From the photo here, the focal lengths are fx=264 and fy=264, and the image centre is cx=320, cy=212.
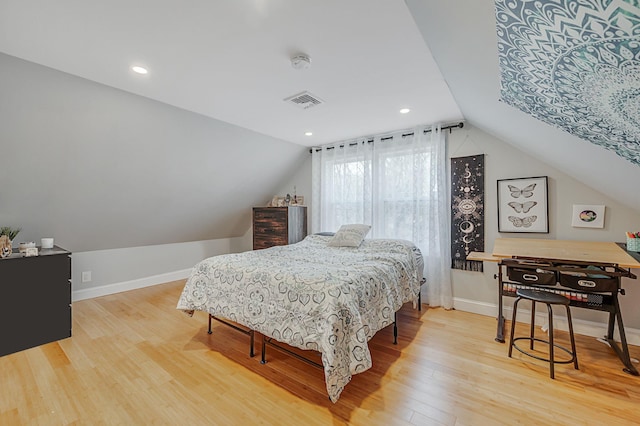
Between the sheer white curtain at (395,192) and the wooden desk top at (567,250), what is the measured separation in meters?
0.84

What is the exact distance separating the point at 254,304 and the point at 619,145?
2500 millimetres

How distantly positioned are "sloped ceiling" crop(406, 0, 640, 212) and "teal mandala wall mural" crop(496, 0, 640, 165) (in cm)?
5

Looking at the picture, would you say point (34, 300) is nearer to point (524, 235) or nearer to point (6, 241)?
point (6, 241)

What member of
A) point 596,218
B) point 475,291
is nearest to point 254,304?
point 475,291

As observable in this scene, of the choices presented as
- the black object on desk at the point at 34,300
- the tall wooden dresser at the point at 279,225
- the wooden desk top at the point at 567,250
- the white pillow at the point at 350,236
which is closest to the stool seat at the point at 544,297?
the wooden desk top at the point at 567,250

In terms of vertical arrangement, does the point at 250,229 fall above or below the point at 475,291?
above

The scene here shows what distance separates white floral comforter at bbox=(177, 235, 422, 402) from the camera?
5.50 ft

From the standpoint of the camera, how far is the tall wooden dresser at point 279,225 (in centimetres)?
433

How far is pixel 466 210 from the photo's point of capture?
3314mm

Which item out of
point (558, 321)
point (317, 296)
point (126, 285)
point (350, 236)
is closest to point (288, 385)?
point (317, 296)

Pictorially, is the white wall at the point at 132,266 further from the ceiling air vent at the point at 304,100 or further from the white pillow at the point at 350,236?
the ceiling air vent at the point at 304,100

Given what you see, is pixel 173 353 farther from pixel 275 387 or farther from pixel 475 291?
pixel 475 291

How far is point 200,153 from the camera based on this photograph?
3.45 m

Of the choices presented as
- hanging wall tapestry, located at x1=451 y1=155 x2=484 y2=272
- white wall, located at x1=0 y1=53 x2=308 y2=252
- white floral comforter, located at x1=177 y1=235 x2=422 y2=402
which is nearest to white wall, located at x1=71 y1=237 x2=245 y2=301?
white wall, located at x1=0 y1=53 x2=308 y2=252
